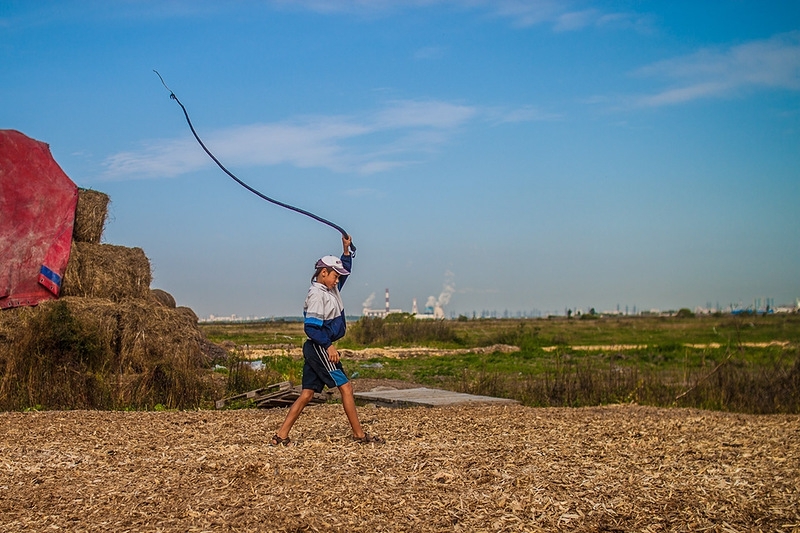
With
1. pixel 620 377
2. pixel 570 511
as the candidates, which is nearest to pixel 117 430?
pixel 570 511

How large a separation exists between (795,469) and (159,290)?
17459mm

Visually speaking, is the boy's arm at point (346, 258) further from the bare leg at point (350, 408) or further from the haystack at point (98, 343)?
the haystack at point (98, 343)

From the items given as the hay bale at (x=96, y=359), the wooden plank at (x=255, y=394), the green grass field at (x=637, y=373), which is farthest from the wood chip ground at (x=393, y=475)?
the green grass field at (x=637, y=373)

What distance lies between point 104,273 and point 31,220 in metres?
1.53

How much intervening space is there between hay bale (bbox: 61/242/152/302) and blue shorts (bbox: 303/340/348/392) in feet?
24.5

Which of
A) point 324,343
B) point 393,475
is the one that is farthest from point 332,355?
point 393,475

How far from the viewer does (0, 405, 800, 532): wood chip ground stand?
565cm

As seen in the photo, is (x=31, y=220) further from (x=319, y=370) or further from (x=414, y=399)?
(x=319, y=370)

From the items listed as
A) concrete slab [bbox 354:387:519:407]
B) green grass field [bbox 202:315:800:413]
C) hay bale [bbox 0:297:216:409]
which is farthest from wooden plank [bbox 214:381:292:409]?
green grass field [bbox 202:315:800:413]

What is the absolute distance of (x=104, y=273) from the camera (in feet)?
47.6

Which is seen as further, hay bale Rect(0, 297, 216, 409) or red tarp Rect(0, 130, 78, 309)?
red tarp Rect(0, 130, 78, 309)

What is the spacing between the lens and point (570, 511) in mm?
5820

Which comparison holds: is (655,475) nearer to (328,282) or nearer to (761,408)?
(328,282)

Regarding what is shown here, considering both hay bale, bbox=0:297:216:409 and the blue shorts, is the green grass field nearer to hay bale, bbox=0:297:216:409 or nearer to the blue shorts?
hay bale, bbox=0:297:216:409
